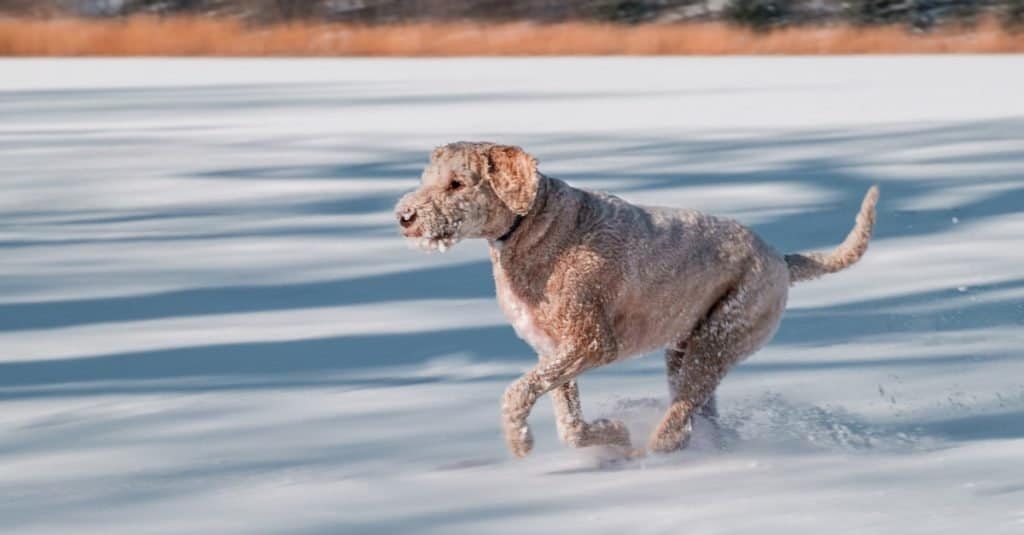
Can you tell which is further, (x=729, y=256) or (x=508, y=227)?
(x=729, y=256)

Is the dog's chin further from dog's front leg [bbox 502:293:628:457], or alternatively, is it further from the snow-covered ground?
the snow-covered ground

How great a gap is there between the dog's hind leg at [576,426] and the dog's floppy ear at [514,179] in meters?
0.57

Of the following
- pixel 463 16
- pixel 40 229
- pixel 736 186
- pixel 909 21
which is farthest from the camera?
pixel 463 16

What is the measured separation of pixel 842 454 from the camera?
4.43m

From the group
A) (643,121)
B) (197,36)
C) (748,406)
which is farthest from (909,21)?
(748,406)

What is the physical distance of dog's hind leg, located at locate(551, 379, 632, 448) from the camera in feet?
14.2

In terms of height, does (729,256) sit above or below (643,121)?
above

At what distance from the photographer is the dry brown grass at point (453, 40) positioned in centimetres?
2391

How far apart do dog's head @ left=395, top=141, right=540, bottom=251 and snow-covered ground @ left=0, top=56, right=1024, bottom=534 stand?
65cm

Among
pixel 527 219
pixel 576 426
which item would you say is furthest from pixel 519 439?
pixel 527 219

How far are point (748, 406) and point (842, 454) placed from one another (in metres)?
0.58

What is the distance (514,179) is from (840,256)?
1170 mm

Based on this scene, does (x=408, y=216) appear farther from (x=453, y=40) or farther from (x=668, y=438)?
(x=453, y=40)

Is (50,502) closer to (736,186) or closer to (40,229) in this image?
(40,229)
